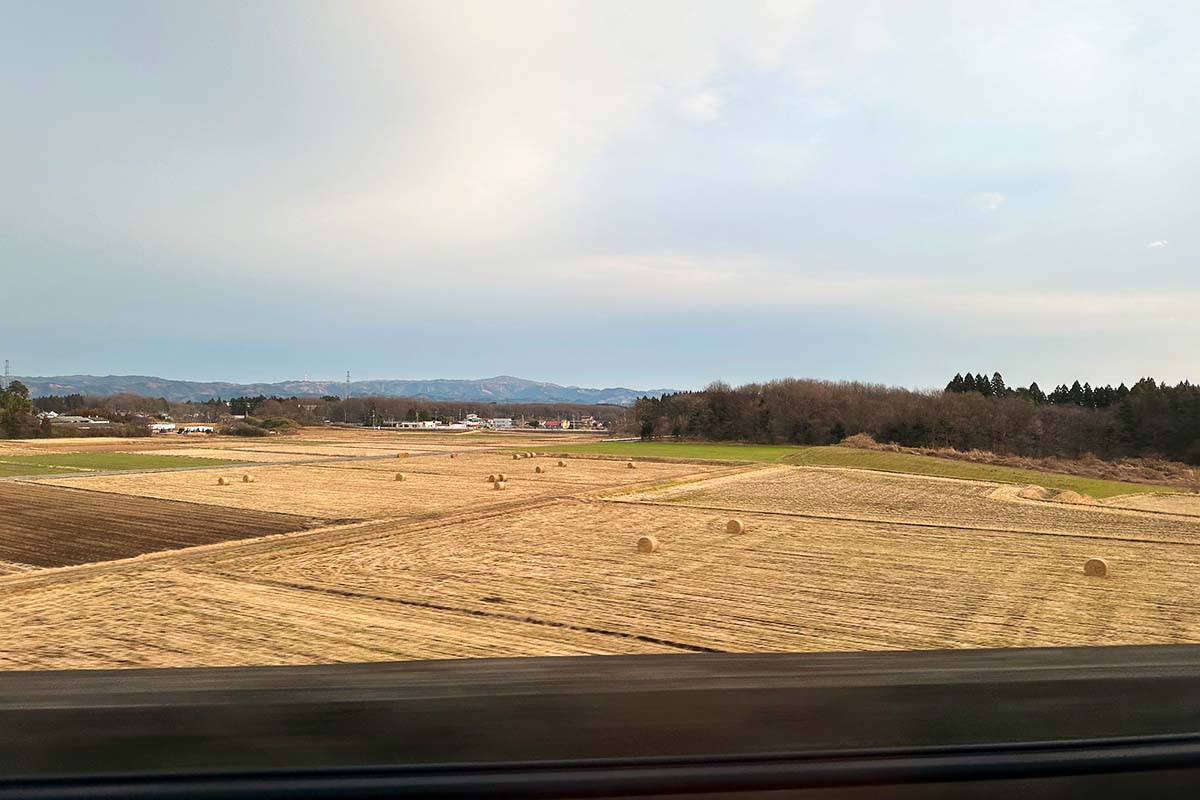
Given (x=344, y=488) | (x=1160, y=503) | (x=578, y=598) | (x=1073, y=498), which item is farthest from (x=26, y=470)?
(x=1160, y=503)

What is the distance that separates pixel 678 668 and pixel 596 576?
575 inches

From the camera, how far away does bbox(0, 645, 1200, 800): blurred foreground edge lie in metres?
1.45

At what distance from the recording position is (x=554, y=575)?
1658 centimetres


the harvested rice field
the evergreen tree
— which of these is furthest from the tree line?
the harvested rice field

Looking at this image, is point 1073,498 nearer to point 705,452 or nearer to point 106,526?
point 106,526

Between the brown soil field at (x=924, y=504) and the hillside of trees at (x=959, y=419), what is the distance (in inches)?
1675

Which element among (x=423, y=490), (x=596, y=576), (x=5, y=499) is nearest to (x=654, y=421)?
(x=423, y=490)

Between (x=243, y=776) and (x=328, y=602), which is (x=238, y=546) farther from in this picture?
(x=243, y=776)

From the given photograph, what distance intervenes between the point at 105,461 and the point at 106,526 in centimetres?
3802

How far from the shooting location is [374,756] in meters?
1.54

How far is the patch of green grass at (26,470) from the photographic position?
44.4 m

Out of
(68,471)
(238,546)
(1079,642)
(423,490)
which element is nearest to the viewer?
(1079,642)

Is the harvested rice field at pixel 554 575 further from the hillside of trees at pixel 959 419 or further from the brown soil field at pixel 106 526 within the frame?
the hillside of trees at pixel 959 419

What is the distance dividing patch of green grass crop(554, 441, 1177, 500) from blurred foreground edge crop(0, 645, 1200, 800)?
151 ft
